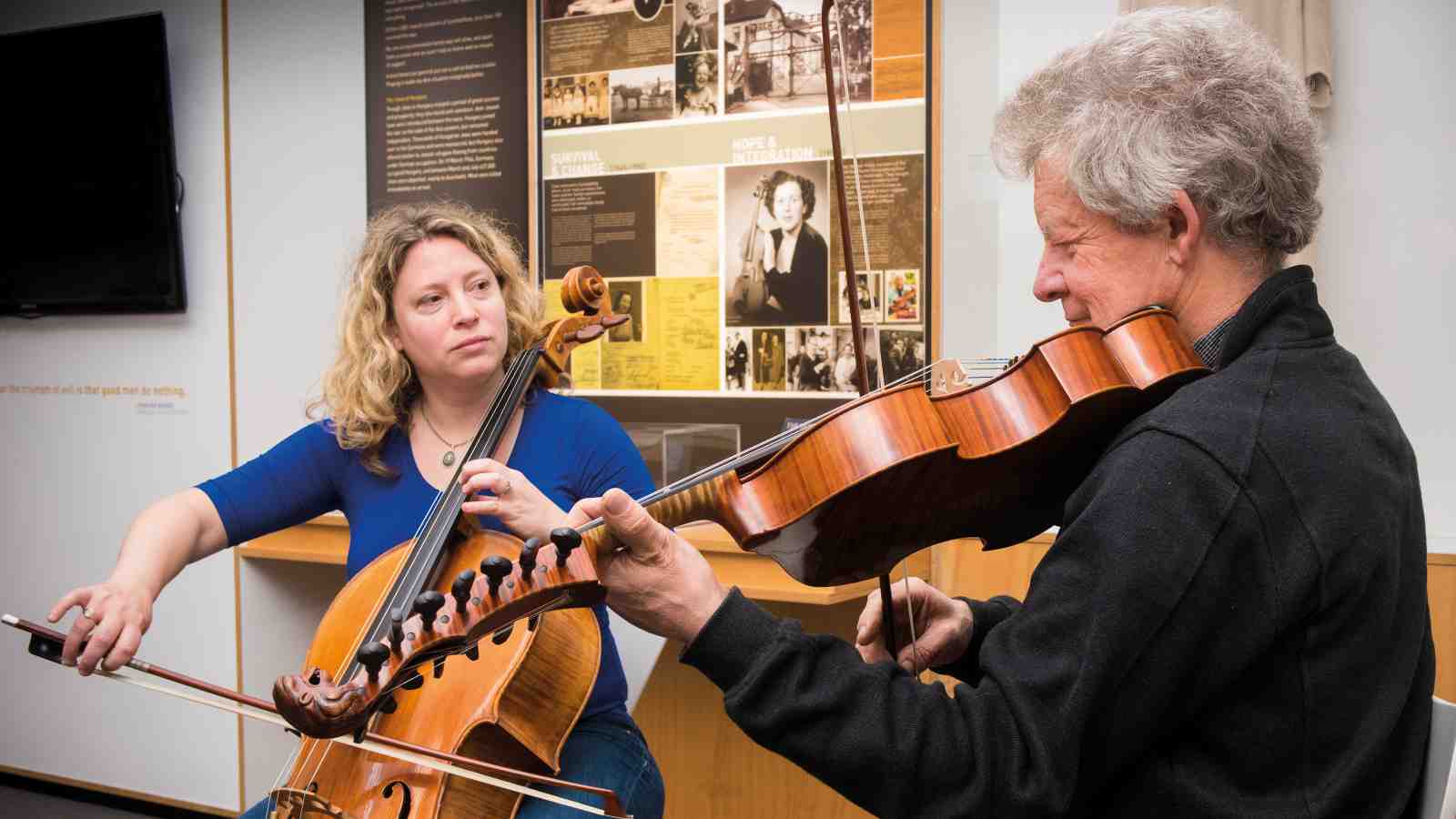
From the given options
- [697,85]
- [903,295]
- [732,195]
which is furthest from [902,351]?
[697,85]

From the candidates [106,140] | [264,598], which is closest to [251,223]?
[106,140]

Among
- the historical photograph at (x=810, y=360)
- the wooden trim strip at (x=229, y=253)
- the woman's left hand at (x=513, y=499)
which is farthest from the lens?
the wooden trim strip at (x=229, y=253)

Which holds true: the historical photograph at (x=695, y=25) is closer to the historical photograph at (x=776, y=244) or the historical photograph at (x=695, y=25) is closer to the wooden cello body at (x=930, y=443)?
the historical photograph at (x=776, y=244)

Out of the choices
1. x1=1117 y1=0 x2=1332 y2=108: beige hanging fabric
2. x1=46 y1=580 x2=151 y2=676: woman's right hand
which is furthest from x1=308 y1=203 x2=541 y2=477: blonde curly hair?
x1=1117 y1=0 x2=1332 y2=108: beige hanging fabric

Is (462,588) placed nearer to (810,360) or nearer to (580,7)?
(810,360)

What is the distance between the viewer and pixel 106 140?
3.59 metres

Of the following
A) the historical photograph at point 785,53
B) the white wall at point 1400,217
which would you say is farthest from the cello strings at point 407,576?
the white wall at point 1400,217

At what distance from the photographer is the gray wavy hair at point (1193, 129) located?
1015 mm

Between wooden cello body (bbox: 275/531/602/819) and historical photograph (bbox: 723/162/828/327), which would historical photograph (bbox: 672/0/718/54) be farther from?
wooden cello body (bbox: 275/531/602/819)

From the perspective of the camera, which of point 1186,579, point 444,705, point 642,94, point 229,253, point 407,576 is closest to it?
point 1186,579

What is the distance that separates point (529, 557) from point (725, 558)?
59.9 inches

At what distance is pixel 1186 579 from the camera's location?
843 millimetres

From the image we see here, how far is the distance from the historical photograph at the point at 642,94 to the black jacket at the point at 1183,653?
2.16 meters

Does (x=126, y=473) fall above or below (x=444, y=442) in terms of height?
below
